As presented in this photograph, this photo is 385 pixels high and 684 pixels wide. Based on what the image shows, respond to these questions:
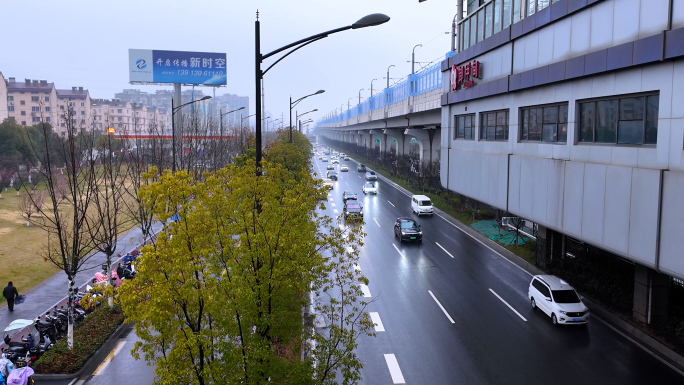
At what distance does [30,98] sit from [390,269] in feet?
277

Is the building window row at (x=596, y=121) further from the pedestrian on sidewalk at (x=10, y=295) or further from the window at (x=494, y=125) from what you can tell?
the pedestrian on sidewalk at (x=10, y=295)

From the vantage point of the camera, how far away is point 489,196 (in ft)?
93.0

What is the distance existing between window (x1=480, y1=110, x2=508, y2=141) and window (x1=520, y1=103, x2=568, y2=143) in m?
1.90

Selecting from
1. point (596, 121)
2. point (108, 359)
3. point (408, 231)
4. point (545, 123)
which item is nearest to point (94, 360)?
point (108, 359)

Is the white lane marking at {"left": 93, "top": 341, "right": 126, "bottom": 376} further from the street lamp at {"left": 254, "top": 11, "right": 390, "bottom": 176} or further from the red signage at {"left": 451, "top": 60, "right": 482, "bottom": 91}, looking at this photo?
the red signage at {"left": 451, "top": 60, "right": 482, "bottom": 91}

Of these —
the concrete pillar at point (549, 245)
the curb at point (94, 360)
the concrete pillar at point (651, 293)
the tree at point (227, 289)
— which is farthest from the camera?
the concrete pillar at point (549, 245)

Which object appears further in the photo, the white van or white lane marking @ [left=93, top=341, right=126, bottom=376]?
the white van

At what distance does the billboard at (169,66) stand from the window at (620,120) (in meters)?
54.8

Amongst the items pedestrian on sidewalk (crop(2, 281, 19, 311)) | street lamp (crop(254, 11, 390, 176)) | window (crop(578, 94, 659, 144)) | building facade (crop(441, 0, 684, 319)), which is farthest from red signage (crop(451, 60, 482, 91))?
pedestrian on sidewalk (crop(2, 281, 19, 311))

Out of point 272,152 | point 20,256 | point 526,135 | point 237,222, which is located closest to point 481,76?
point 526,135

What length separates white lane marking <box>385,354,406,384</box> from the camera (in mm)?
15648

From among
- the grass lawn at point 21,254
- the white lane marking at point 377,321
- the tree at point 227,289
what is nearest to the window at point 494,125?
the white lane marking at point 377,321

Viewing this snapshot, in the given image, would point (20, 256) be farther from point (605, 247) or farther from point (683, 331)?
point (683, 331)

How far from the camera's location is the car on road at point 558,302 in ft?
64.5
